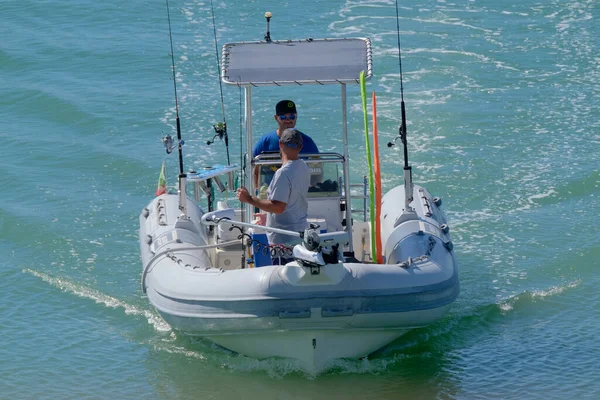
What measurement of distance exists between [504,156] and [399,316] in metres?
6.14

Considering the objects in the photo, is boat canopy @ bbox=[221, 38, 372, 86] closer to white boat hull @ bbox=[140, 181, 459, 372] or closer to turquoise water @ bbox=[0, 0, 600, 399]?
white boat hull @ bbox=[140, 181, 459, 372]

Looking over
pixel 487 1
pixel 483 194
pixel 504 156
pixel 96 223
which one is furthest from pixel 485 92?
pixel 96 223

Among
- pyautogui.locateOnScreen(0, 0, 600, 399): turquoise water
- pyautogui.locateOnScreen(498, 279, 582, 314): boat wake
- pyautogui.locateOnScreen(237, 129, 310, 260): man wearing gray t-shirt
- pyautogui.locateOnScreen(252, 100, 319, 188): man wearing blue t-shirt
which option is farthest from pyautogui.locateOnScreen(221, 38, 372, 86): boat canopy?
pyautogui.locateOnScreen(498, 279, 582, 314): boat wake

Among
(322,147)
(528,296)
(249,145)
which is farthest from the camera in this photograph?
(322,147)

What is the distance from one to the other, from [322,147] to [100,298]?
4393 mm

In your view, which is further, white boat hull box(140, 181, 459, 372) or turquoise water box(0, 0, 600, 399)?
turquoise water box(0, 0, 600, 399)

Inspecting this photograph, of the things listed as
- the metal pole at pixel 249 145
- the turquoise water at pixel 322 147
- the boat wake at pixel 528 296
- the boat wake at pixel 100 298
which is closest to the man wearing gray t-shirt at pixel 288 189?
the metal pole at pixel 249 145

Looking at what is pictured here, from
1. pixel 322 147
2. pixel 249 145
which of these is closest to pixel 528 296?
pixel 249 145

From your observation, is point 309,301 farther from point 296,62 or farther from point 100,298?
point 100,298

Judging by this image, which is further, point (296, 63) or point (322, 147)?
point (322, 147)

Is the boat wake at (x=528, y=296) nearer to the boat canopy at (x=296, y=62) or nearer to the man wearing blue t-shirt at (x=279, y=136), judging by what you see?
the man wearing blue t-shirt at (x=279, y=136)

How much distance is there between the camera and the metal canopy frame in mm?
8633

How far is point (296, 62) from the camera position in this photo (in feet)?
28.7

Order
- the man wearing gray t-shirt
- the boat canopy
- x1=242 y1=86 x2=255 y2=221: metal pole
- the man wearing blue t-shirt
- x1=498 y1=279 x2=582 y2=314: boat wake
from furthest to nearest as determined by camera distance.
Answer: x1=498 y1=279 x2=582 y2=314: boat wake < x1=242 y1=86 x2=255 y2=221: metal pole < the man wearing blue t-shirt < the boat canopy < the man wearing gray t-shirt
